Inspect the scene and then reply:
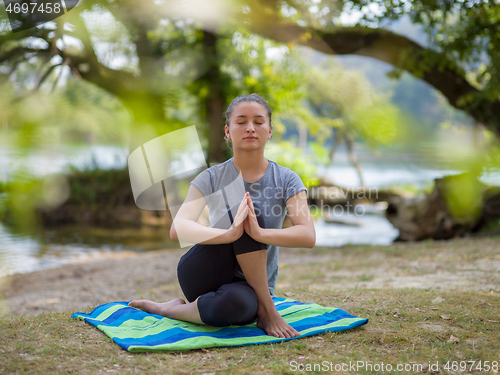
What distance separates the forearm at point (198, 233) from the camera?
1942 mm

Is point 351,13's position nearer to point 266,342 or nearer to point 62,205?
point 266,342

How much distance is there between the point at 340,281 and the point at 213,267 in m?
2.19

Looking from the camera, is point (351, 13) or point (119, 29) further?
point (119, 29)

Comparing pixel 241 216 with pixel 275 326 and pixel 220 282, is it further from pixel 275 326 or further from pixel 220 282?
pixel 275 326

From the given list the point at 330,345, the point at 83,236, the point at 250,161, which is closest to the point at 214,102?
the point at 83,236

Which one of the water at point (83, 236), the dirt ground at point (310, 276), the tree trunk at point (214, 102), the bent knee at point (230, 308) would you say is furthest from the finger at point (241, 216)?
the tree trunk at point (214, 102)

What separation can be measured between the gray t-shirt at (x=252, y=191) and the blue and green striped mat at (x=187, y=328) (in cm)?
32

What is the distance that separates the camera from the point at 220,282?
6.97 feet

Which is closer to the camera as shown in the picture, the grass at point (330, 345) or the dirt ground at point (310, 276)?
the grass at point (330, 345)

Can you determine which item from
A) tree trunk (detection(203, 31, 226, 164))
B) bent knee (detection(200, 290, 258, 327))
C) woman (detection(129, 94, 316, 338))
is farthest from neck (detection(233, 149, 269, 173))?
tree trunk (detection(203, 31, 226, 164))

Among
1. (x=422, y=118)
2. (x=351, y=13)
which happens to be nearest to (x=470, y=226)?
(x=351, y=13)

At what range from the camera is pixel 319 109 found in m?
21.2

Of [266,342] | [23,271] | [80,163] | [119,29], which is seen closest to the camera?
[266,342]

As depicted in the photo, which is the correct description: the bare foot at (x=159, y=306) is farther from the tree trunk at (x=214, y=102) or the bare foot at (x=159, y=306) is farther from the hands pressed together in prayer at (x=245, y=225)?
the tree trunk at (x=214, y=102)
